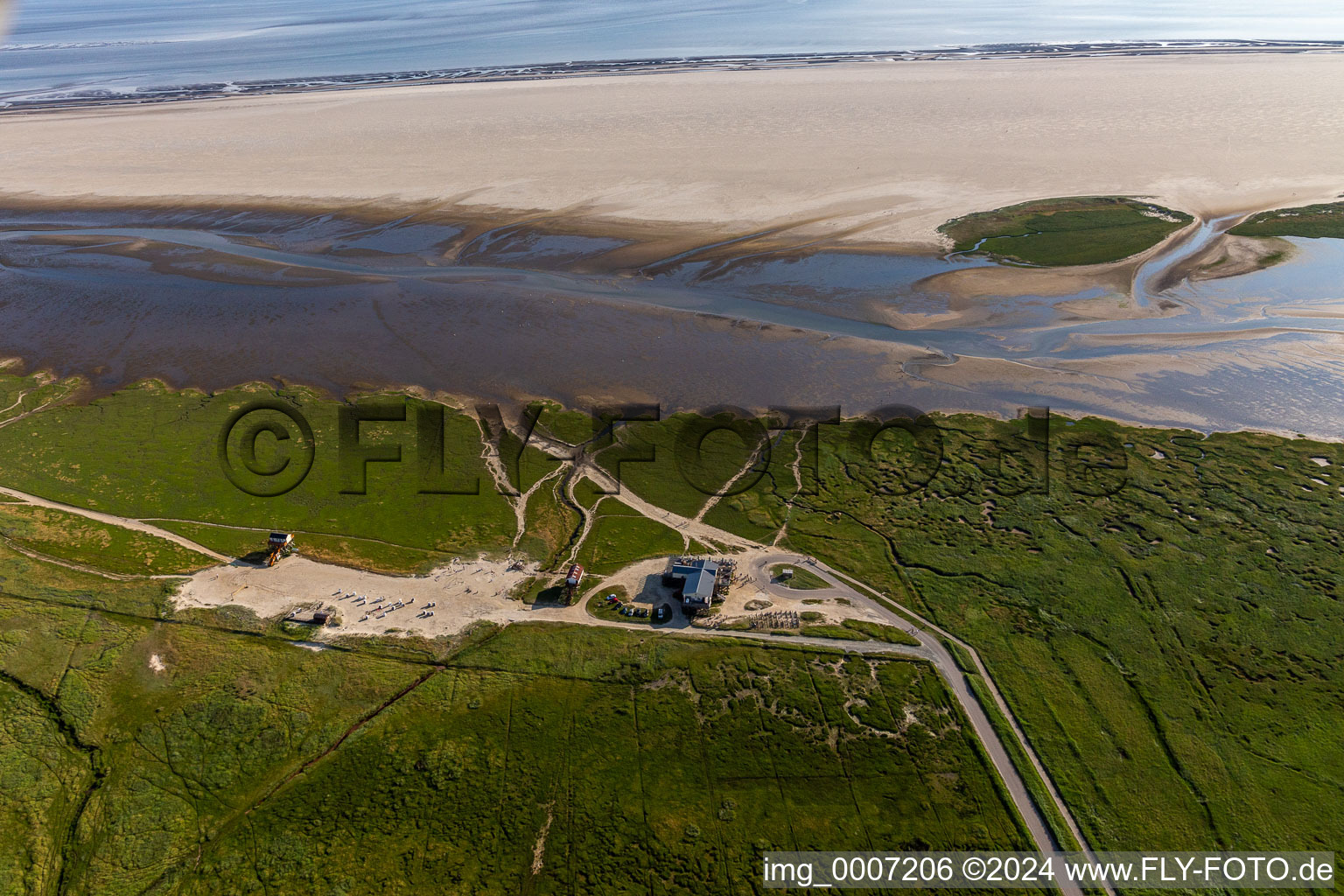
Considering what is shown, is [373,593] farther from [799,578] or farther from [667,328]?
[667,328]

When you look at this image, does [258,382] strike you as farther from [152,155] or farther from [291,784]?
[152,155]

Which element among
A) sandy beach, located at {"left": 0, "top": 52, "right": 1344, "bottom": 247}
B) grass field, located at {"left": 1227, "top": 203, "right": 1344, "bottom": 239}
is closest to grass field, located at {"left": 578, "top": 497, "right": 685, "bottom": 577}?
sandy beach, located at {"left": 0, "top": 52, "right": 1344, "bottom": 247}

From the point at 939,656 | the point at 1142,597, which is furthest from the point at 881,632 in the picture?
the point at 1142,597

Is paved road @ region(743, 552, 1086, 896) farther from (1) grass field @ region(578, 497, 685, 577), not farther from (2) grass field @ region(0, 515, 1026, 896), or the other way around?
(1) grass field @ region(578, 497, 685, 577)

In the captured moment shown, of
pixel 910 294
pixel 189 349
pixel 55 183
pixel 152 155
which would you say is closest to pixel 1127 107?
pixel 910 294

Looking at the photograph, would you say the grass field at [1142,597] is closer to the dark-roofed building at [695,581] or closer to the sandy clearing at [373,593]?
the dark-roofed building at [695,581]

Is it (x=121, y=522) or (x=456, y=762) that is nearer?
(x=456, y=762)
